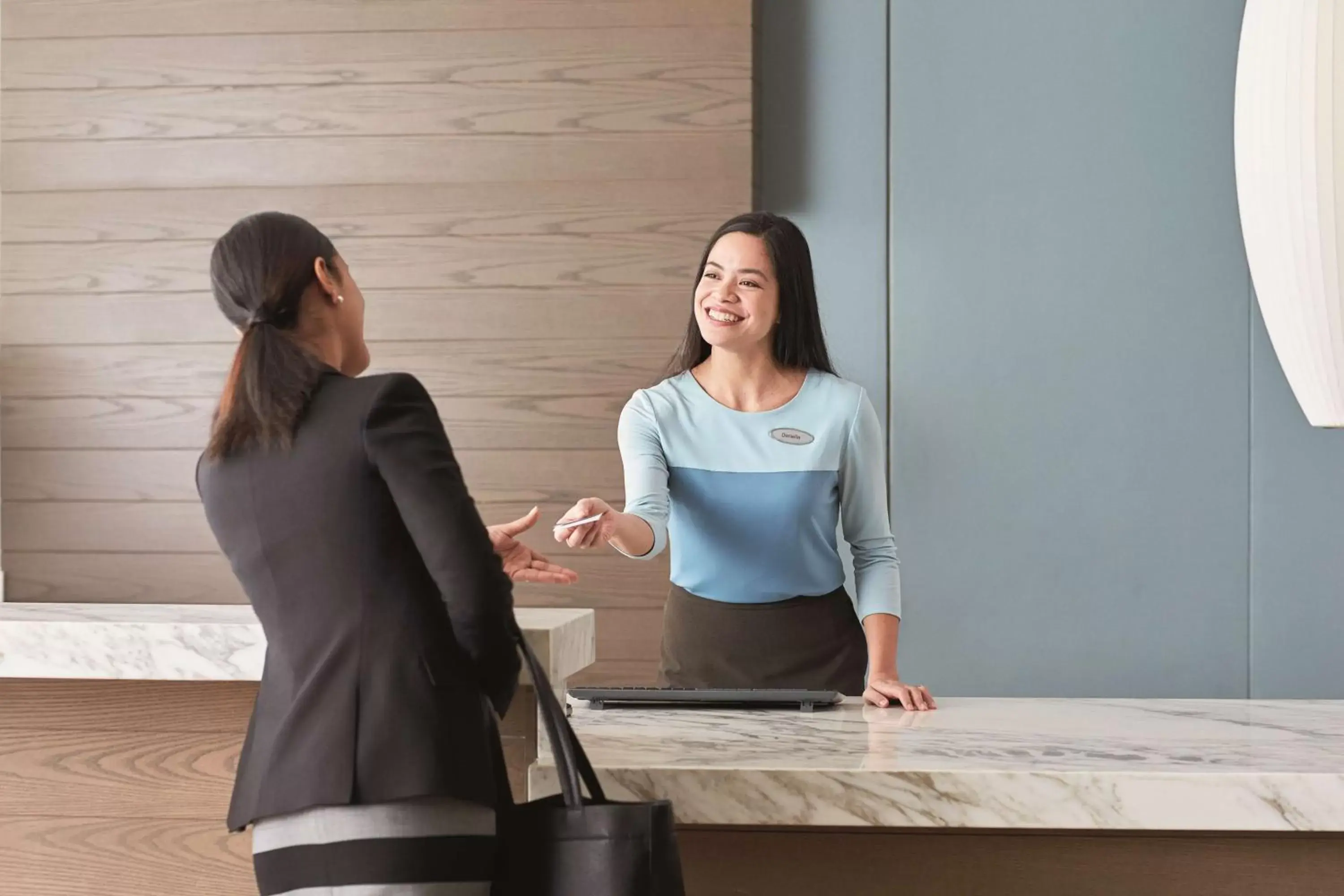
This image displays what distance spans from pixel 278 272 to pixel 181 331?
2346 millimetres

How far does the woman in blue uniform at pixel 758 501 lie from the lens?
6.66ft

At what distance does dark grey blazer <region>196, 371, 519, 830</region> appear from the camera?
3.55 ft

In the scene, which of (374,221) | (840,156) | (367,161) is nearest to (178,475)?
(374,221)

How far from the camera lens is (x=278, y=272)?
3.92ft

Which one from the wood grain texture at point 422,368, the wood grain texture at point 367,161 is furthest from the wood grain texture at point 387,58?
the wood grain texture at point 422,368

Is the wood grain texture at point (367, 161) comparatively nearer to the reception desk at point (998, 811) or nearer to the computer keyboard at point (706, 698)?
the computer keyboard at point (706, 698)

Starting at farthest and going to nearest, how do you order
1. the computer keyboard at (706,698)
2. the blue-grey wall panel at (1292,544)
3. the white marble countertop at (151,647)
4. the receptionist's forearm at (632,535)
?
the blue-grey wall panel at (1292,544) < the receptionist's forearm at (632,535) < the computer keyboard at (706,698) < the white marble countertop at (151,647)

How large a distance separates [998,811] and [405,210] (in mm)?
2442

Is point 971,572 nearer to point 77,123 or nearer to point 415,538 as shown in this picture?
point 415,538

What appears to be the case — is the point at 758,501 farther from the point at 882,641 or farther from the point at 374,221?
the point at 374,221

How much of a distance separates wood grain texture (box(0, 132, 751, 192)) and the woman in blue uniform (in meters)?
1.16

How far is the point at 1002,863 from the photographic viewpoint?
1332 mm

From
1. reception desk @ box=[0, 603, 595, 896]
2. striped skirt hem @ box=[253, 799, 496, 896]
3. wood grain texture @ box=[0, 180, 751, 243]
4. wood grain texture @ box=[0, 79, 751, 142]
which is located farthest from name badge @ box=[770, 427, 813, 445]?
wood grain texture @ box=[0, 79, 751, 142]

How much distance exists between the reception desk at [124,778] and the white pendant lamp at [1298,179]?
35.9 inches
